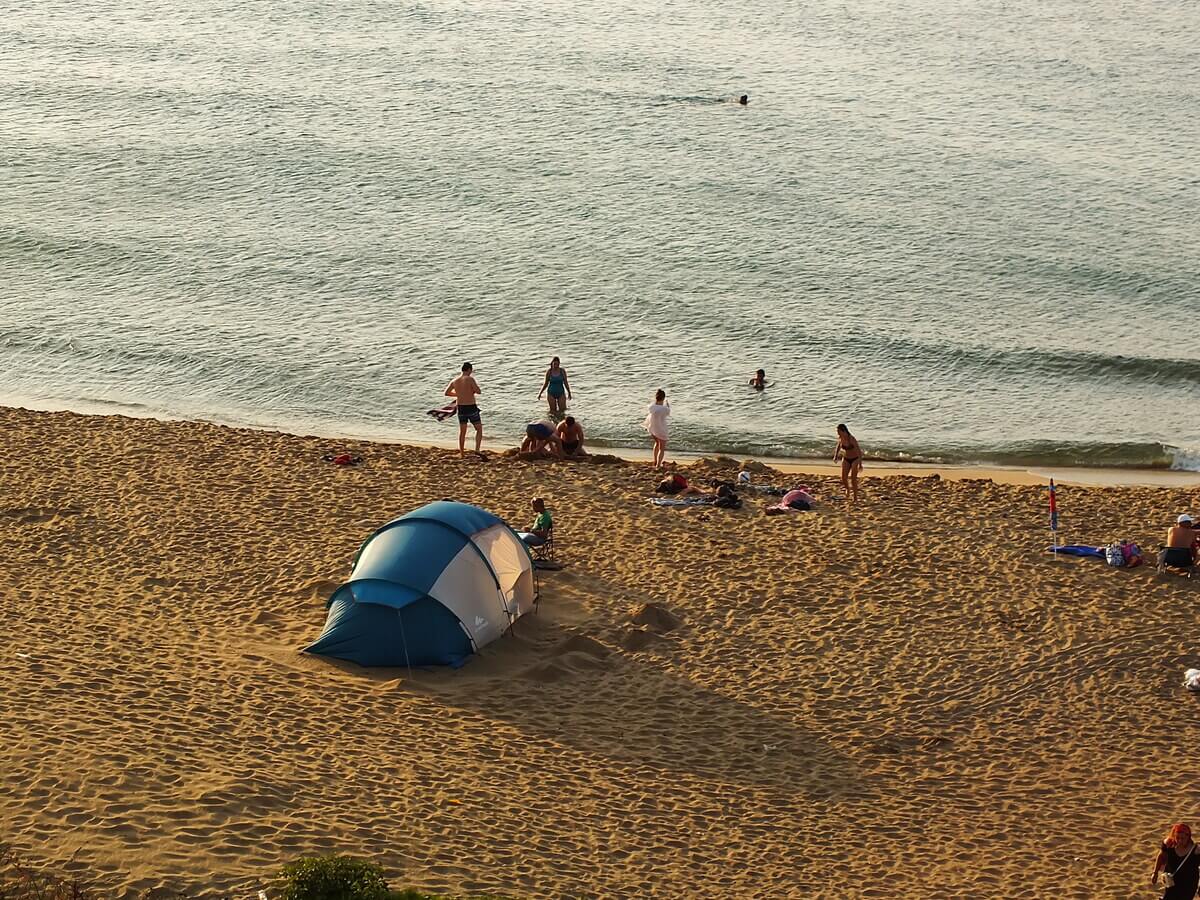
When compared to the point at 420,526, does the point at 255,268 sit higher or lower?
higher

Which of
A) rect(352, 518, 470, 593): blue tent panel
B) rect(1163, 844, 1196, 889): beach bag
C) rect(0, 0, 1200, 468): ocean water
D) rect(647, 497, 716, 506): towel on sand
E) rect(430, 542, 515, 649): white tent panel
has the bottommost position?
rect(1163, 844, 1196, 889): beach bag

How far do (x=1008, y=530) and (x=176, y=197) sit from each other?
3034 centimetres

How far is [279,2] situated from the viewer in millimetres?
64812

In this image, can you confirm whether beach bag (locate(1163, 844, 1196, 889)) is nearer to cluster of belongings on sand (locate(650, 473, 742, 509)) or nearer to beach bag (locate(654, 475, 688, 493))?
cluster of belongings on sand (locate(650, 473, 742, 509))

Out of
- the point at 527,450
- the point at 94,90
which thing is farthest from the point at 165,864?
the point at 94,90

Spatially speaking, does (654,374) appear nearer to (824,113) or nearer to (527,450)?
(527,450)

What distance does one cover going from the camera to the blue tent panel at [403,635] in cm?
1439

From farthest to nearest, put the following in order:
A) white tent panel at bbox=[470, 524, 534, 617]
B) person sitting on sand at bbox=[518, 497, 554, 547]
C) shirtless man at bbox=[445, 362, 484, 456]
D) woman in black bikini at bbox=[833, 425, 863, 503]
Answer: shirtless man at bbox=[445, 362, 484, 456] < woman in black bikini at bbox=[833, 425, 863, 503] < person sitting on sand at bbox=[518, 497, 554, 547] < white tent panel at bbox=[470, 524, 534, 617]

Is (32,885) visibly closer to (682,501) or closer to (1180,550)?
(682,501)

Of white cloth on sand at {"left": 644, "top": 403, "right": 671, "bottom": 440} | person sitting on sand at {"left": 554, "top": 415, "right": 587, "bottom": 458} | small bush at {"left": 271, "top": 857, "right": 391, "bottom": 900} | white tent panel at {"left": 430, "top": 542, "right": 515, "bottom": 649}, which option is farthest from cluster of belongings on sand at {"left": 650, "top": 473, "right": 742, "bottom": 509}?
small bush at {"left": 271, "top": 857, "right": 391, "bottom": 900}

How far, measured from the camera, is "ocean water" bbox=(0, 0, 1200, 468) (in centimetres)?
2864

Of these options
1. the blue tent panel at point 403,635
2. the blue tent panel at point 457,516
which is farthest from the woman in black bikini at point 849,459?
the blue tent panel at point 403,635

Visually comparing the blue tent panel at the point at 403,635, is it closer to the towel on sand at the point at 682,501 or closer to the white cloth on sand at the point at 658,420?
the towel on sand at the point at 682,501

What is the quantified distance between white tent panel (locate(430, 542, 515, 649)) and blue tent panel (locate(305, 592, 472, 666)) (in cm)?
12
